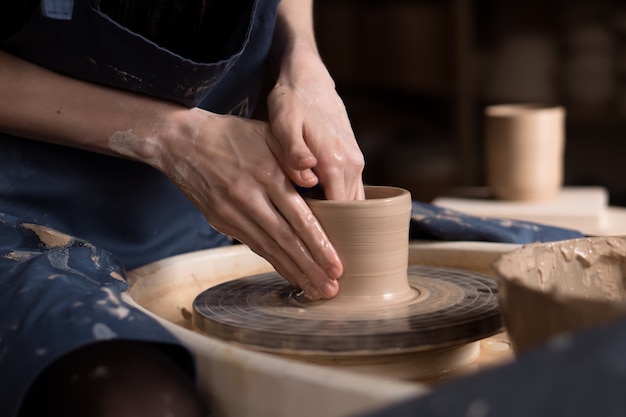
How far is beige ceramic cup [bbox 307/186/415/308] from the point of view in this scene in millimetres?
1028

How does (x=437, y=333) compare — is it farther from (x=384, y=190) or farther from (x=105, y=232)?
(x=105, y=232)

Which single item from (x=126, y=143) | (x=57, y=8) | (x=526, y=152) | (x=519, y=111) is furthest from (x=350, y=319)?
(x=519, y=111)

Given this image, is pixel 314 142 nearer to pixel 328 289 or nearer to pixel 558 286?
pixel 328 289

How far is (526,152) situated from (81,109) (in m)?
1.45

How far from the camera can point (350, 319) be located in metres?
1.00

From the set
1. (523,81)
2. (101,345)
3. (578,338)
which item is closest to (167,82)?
(101,345)

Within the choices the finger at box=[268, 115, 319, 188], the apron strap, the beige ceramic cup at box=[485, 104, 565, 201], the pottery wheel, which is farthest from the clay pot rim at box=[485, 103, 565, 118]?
the apron strap

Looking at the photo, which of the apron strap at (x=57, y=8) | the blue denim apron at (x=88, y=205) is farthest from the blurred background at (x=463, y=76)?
the apron strap at (x=57, y=8)

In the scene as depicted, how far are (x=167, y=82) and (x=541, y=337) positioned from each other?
0.59 metres

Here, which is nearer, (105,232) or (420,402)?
(420,402)

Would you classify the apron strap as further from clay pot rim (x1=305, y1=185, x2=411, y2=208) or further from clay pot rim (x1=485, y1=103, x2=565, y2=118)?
clay pot rim (x1=485, y1=103, x2=565, y2=118)

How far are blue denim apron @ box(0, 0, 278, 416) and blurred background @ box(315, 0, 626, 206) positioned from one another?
2160 millimetres

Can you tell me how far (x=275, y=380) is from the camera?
2.51ft

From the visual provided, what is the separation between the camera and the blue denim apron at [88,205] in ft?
2.85
